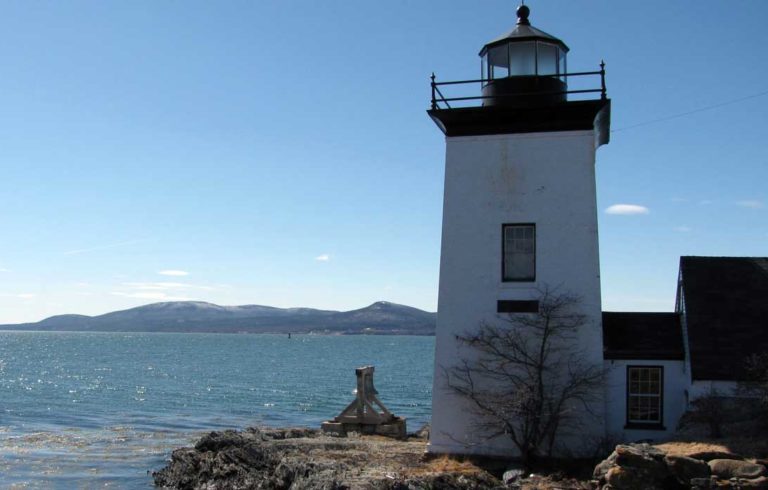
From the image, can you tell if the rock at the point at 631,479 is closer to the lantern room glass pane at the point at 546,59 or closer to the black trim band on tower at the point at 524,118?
the black trim band on tower at the point at 524,118

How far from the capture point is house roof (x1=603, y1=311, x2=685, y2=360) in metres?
17.1

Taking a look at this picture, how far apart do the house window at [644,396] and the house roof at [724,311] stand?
87 cm

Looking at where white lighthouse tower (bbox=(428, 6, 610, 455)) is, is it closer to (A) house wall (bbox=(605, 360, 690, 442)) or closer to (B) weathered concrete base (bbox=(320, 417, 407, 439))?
(A) house wall (bbox=(605, 360, 690, 442))

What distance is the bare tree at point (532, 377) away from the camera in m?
16.7

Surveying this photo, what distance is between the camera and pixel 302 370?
82312 millimetres

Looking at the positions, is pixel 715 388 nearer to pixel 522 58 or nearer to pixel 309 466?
pixel 522 58

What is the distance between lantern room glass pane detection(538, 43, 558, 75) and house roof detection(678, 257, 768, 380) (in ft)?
16.5

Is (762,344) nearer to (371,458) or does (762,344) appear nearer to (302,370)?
(371,458)

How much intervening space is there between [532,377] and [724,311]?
13.8 feet

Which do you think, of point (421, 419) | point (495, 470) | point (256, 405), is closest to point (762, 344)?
point (495, 470)

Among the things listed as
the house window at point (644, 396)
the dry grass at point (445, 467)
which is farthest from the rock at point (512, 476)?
the house window at point (644, 396)

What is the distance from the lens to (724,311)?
17.5 meters

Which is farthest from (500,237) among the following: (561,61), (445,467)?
(445,467)

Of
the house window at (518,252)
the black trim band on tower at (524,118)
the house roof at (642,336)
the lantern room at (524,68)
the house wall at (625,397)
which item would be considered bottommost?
the house wall at (625,397)
